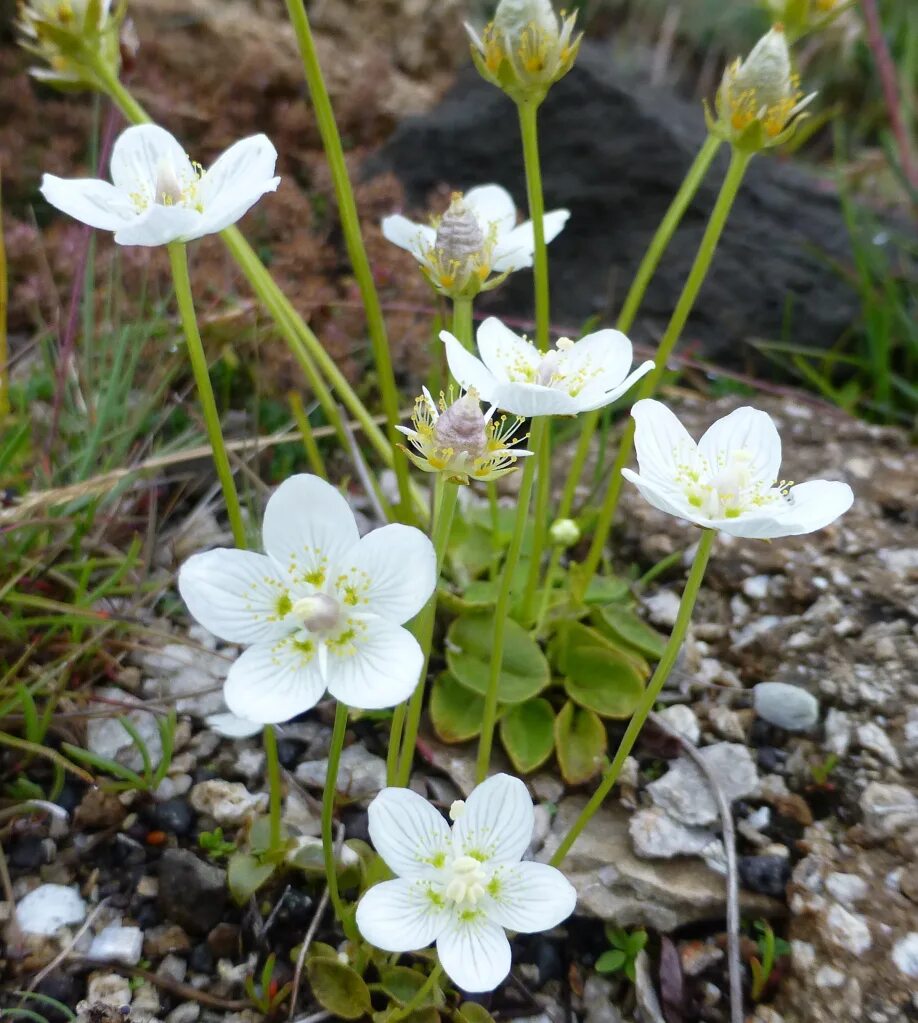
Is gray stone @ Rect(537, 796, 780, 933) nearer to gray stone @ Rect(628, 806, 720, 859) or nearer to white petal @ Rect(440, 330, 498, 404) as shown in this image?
gray stone @ Rect(628, 806, 720, 859)

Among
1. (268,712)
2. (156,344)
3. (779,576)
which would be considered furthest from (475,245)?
(156,344)

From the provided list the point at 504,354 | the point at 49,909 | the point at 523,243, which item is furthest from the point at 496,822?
the point at 523,243

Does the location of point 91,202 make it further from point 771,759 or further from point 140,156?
point 771,759

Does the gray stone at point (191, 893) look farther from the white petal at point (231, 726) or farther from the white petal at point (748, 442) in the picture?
the white petal at point (748, 442)

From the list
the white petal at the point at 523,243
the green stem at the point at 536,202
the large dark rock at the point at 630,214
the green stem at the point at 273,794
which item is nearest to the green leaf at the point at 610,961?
the green stem at the point at 273,794

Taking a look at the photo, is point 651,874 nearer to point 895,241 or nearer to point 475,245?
point 475,245
